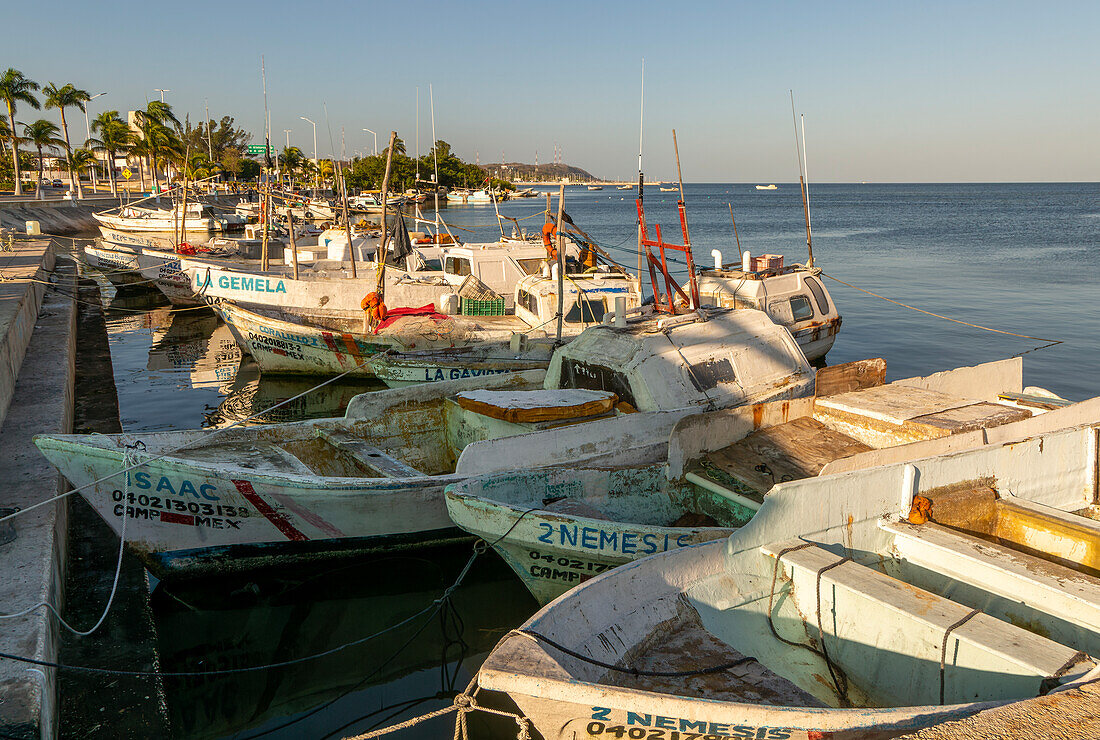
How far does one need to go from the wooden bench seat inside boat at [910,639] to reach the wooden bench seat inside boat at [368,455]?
4.52 metres

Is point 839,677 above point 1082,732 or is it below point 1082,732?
below

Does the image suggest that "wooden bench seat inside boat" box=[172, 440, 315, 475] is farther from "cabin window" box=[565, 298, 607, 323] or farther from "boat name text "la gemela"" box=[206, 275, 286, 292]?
"boat name text "la gemela"" box=[206, 275, 286, 292]

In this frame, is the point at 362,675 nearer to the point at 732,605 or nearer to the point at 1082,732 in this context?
the point at 732,605

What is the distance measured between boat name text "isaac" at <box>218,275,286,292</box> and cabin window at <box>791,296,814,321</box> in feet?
43.1

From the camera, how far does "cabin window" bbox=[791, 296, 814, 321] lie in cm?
1755

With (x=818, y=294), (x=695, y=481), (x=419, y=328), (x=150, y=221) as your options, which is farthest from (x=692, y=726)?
(x=150, y=221)

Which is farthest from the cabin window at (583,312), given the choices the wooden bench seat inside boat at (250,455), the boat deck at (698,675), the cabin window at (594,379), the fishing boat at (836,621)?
the boat deck at (698,675)

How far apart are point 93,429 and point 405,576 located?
6984 mm

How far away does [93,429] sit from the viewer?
1238 cm

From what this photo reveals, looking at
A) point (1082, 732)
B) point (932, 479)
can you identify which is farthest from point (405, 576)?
point (1082, 732)

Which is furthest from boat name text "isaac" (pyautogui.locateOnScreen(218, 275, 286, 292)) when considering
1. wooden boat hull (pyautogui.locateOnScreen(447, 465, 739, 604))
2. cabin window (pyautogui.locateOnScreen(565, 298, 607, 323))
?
wooden boat hull (pyautogui.locateOnScreen(447, 465, 739, 604))

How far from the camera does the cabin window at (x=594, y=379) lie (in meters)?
9.55

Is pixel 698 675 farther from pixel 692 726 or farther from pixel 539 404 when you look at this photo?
pixel 539 404

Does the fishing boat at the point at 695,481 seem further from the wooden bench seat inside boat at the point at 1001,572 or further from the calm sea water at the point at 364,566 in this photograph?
A: the calm sea water at the point at 364,566
